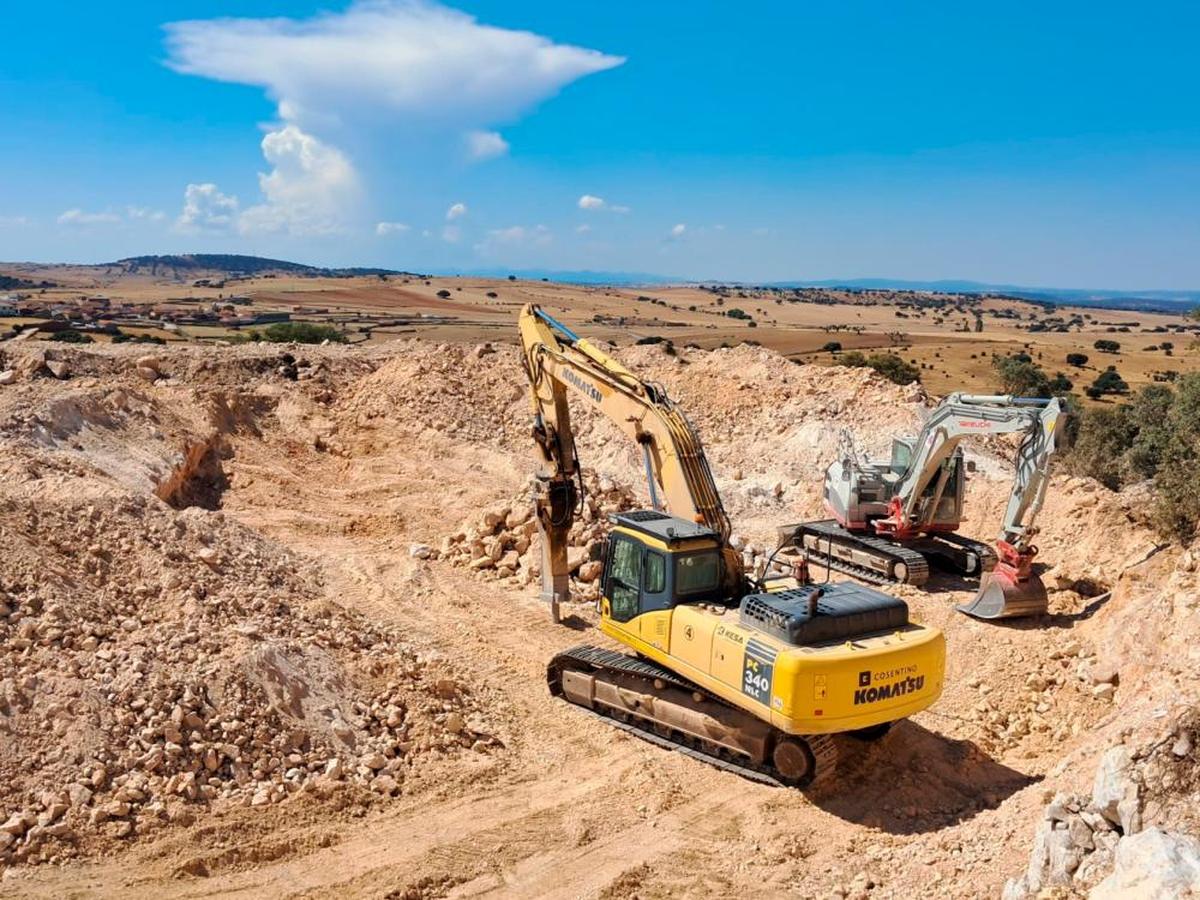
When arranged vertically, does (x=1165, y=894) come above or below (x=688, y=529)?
below

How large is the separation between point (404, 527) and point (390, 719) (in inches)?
343

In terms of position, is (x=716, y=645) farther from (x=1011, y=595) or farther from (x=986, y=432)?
(x=986, y=432)

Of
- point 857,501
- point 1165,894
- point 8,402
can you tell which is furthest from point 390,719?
point 8,402

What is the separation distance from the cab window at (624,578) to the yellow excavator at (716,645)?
19mm

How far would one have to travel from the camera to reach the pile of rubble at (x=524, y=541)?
1503 centimetres

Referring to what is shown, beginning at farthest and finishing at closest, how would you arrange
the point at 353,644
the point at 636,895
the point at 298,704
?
1. the point at 353,644
2. the point at 298,704
3. the point at 636,895

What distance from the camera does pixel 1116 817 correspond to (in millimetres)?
6312

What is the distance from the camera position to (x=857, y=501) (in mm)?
16688

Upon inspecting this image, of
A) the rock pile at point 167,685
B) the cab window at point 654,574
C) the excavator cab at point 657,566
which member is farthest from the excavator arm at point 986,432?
the rock pile at point 167,685

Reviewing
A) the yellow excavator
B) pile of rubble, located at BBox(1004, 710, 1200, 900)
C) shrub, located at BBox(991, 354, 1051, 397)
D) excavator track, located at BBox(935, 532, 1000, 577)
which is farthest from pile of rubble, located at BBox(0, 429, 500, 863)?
shrub, located at BBox(991, 354, 1051, 397)

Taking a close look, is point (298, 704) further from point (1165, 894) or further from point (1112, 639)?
point (1112, 639)

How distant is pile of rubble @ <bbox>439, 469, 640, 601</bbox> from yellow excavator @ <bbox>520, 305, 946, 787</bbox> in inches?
130

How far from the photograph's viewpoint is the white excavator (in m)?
13.6

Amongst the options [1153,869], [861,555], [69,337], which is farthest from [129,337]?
[1153,869]
